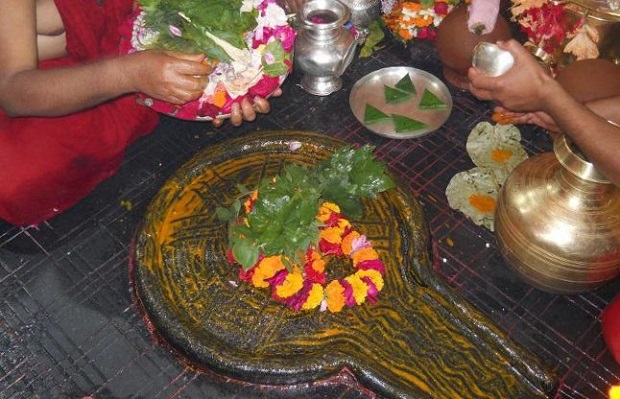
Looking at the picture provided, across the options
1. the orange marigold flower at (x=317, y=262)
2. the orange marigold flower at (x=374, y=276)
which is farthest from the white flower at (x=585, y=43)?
the orange marigold flower at (x=317, y=262)

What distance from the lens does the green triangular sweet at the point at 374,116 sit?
11.0ft

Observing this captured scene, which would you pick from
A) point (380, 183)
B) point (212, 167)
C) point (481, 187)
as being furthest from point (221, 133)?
point (481, 187)

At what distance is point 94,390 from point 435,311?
155cm

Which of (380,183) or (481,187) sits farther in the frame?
(481,187)

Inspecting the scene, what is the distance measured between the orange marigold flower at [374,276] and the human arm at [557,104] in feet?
3.17

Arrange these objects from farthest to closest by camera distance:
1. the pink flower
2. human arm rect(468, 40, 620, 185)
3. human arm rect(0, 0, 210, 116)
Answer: the pink flower
human arm rect(0, 0, 210, 116)
human arm rect(468, 40, 620, 185)

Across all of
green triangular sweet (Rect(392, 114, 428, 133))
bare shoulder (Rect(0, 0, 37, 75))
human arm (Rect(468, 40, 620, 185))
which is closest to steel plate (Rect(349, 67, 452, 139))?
green triangular sweet (Rect(392, 114, 428, 133))

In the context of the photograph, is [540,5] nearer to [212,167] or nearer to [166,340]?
[212,167]

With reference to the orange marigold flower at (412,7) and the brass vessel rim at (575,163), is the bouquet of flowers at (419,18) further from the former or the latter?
the brass vessel rim at (575,163)

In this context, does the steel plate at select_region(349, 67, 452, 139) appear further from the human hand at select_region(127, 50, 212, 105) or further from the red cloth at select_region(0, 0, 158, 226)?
the red cloth at select_region(0, 0, 158, 226)

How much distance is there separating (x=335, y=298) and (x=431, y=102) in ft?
5.21

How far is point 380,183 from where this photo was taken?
2785 millimetres

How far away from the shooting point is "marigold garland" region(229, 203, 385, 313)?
2.46m

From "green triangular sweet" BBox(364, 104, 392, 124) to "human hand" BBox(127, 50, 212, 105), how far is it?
1.26 m
